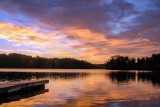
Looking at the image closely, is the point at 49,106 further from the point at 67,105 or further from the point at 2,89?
the point at 2,89

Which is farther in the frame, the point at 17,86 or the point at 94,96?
the point at 17,86

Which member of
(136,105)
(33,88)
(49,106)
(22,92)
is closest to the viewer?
(49,106)

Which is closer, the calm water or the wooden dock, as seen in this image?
the calm water

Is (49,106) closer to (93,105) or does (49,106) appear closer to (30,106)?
(30,106)

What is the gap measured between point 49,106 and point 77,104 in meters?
2.96

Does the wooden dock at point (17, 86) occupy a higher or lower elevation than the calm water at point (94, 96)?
higher

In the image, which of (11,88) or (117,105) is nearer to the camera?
(117,105)

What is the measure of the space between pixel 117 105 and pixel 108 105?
34.2 inches

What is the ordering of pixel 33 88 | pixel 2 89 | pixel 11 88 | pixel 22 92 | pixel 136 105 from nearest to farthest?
1. pixel 136 105
2. pixel 2 89
3. pixel 11 88
4. pixel 22 92
5. pixel 33 88

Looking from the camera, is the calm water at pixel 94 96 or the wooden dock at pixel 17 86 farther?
the wooden dock at pixel 17 86

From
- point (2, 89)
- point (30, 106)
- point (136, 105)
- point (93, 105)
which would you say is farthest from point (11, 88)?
point (136, 105)

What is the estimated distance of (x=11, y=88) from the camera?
3297cm

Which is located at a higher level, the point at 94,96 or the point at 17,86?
the point at 17,86

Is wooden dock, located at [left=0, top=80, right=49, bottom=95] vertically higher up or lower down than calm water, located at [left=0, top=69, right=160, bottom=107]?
higher up
